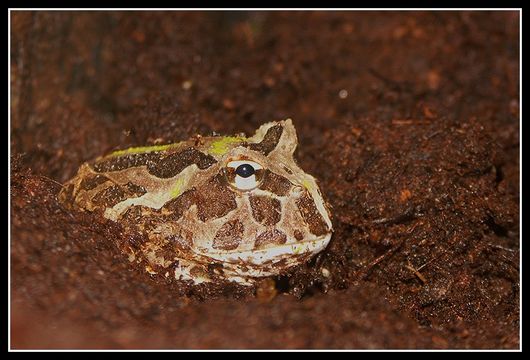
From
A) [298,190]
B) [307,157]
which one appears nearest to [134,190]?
[298,190]

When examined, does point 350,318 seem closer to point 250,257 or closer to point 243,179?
point 250,257

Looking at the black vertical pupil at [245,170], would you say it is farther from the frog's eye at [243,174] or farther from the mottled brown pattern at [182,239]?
the mottled brown pattern at [182,239]

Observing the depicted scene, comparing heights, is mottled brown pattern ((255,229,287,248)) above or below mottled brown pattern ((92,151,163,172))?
below

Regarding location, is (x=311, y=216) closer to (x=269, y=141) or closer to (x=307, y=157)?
(x=269, y=141)

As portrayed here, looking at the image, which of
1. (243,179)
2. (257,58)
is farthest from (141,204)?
(257,58)

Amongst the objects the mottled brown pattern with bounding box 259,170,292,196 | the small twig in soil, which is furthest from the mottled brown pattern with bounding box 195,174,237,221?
the small twig in soil

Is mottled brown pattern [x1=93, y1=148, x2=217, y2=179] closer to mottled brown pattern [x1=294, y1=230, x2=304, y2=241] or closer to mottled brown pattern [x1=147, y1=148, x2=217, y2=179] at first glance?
mottled brown pattern [x1=147, y1=148, x2=217, y2=179]

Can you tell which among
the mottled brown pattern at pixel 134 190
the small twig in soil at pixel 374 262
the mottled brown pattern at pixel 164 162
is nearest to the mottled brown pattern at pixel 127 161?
the mottled brown pattern at pixel 164 162
